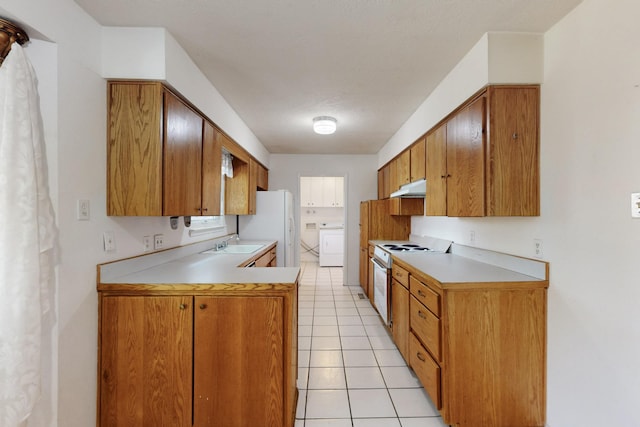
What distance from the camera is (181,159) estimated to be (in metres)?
1.85

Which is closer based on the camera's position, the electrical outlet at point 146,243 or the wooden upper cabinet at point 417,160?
the electrical outlet at point 146,243

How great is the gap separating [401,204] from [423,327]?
184 centimetres

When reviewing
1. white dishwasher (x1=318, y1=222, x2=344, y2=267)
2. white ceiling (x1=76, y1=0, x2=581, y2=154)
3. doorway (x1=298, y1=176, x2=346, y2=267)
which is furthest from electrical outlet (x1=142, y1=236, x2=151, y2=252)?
white dishwasher (x1=318, y1=222, x2=344, y2=267)

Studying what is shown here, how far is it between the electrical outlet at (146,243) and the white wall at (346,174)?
2.99 meters

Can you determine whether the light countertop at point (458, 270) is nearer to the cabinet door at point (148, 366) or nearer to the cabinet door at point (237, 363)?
the cabinet door at point (237, 363)

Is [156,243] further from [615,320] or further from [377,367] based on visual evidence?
[615,320]

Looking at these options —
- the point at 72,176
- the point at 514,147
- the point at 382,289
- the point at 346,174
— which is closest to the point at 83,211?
the point at 72,176

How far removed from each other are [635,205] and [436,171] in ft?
4.26

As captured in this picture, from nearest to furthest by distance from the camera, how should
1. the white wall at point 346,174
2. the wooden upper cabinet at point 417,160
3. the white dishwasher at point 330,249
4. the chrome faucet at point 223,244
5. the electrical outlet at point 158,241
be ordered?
the electrical outlet at point 158,241 → the wooden upper cabinet at point 417,160 → the chrome faucet at point 223,244 → the white wall at point 346,174 → the white dishwasher at point 330,249

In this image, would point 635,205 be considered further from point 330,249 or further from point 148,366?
point 330,249

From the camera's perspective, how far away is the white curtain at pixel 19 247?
1.09 meters

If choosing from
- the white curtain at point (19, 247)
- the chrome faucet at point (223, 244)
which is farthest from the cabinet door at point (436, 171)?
the white curtain at point (19, 247)

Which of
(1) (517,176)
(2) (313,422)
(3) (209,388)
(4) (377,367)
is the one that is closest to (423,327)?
(4) (377,367)

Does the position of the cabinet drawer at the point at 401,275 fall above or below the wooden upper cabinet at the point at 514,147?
below
